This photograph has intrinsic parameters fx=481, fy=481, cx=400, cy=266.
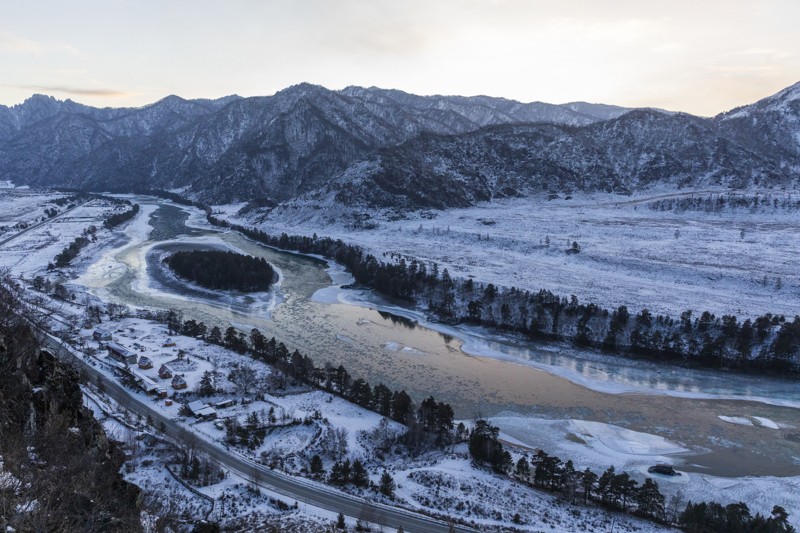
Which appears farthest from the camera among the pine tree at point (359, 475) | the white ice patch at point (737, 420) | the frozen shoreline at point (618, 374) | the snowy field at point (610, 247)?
the snowy field at point (610, 247)

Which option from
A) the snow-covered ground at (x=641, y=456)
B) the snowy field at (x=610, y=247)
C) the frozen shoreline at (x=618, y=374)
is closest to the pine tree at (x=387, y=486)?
the snow-covered ground at (x=641, y=456)

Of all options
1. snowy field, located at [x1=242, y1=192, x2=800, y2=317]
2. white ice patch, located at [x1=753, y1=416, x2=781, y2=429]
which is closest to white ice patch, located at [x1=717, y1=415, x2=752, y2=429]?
white ice patch, located at [x1=753, y1=416, x2=781, y2=429]

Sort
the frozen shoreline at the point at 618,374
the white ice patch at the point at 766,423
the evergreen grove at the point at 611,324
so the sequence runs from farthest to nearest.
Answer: the evergreen grove at the point at 611,324 → the frozen shoreline at the point at 618,374 → the white ice patch at the point at 766,423

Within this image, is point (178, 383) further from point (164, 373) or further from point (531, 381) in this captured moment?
point (531, 381)

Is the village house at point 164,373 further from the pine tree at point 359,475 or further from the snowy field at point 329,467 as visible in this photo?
the pine tree at point 359,475

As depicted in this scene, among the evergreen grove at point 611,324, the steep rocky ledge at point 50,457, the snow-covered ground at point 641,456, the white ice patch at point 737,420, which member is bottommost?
the snow-covered ground at point 641,456

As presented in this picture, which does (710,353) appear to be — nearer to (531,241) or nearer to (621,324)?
(621,324)

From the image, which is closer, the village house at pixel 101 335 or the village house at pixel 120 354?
the village house at pixel 120 354

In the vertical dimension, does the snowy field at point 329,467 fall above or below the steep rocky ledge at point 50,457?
below
